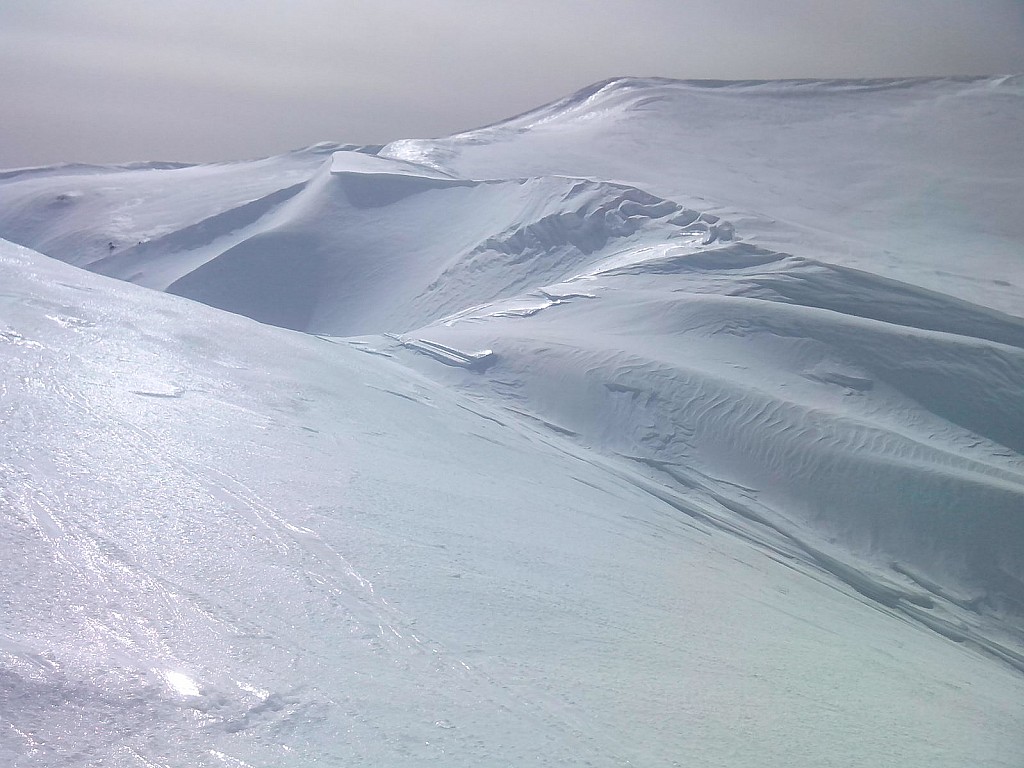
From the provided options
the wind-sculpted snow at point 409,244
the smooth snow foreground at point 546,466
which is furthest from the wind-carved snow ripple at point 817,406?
the wind-sculpted snow at point 409,244

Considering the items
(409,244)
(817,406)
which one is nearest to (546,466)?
(817,406)

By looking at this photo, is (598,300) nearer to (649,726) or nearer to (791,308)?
(791,308)

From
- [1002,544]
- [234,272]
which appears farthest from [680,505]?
[234,272]

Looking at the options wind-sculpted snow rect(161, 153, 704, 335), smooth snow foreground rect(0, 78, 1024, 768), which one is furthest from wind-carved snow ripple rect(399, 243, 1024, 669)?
wind-sculpted snow rect(161, 153, 704, 335)

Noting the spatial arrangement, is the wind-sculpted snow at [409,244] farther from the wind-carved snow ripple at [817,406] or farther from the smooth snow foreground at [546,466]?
the wind-carved snow ripple at [817,406]

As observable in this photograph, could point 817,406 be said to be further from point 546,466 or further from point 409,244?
point 409,244

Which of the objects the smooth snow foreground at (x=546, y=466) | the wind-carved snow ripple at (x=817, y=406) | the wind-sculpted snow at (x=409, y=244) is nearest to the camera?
the smooth snow foreground at (x=546, y=466)

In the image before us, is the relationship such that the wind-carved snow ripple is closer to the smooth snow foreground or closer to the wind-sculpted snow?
the smooth snow foreground

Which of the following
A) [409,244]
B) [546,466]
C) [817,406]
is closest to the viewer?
[546,466]

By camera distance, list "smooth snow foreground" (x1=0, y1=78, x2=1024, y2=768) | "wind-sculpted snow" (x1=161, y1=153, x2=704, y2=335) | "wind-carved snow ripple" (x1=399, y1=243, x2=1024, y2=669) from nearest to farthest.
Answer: "smooth snow foreground" (x1=0, y1=78, x2=1024, y2=768), "wind-carved snow ripple" (x1=399, y1=243, x2=1024, y2=669), "wind-sculpted snow" (x1=161, y1=153, x2=704, y2=335)
